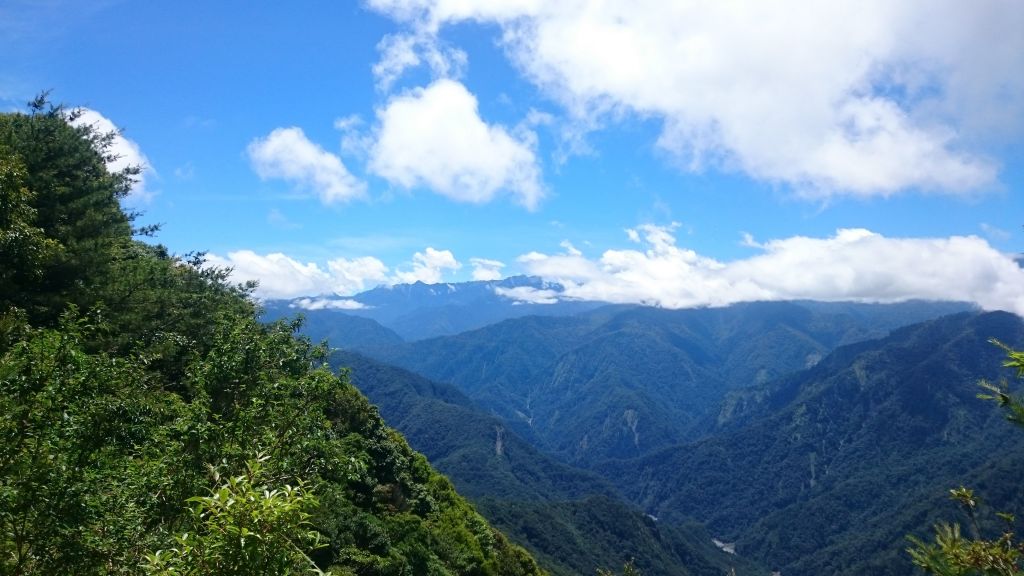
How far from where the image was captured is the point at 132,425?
12.3 m

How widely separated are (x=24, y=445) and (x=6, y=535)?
1586mm

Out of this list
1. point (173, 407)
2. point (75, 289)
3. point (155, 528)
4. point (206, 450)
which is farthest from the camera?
point (75, 289)

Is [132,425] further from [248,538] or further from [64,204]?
[64,204]

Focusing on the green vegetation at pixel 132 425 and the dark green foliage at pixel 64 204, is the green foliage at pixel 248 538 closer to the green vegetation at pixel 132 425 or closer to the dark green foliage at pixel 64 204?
the green vegetation at pixel 132 425

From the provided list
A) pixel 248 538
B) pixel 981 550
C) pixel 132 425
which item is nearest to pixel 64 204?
pixel 132 425

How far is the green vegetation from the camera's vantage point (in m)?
8.11

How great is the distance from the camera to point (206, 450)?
543 inches

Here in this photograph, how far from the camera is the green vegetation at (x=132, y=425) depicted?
8.11m

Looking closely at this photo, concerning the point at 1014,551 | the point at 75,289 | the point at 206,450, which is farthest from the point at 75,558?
the point at 75,289

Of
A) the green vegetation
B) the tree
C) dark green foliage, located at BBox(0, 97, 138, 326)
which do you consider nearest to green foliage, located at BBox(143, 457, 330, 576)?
the green vegetation

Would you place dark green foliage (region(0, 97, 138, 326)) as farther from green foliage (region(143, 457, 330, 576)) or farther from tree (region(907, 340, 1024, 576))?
tree (region(907, 340, 1024, 576))

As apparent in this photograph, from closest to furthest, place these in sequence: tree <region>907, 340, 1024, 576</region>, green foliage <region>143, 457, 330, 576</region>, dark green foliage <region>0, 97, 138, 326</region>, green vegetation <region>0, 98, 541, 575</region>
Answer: green foliage <region>143, 457, 330, 576</region>, green vegetation <region>0, 98, 541, 575</region>, tree <region>907, 340, 1024, 576</region>, dark green foliage <region>0, 97, 138, 326</region>

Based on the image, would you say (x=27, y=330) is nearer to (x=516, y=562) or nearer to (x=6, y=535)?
(x=6, y=535)

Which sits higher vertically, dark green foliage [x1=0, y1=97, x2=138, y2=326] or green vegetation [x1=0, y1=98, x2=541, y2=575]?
dark green foliage [x1=0, y1=97, x2=138, y2=326]
